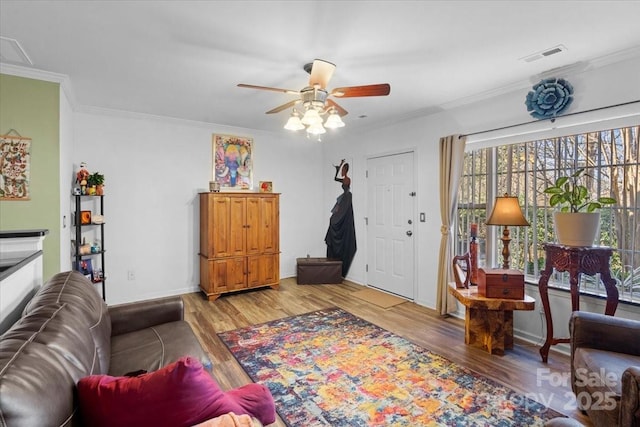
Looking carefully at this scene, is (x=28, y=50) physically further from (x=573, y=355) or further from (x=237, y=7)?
(x=573, y=355)

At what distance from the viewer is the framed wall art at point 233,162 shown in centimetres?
473

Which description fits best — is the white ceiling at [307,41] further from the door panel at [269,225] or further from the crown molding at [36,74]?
the door panel at [269,225]

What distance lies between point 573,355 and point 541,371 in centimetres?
56

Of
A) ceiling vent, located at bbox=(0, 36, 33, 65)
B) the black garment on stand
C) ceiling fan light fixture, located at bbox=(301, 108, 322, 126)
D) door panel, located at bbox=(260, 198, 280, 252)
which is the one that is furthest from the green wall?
the black garment on stand

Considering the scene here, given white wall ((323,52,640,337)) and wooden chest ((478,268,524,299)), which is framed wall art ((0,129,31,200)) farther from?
wooden chest ((478,268,524,299))

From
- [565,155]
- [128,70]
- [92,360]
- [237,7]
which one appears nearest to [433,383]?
[92,360]

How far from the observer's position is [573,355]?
2.02m

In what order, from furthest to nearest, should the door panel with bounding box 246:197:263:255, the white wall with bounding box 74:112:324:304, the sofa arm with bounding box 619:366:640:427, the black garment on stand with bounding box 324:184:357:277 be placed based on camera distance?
the black garment on stand with bounding box 324:184:357:277 → the door panel with bounding box 246:197:263:255 → the white wall with bounding box 74:112:324:304 → the sofa arm with bounding box 619:366:640:427

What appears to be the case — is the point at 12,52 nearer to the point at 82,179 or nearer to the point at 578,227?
the point at 82,179

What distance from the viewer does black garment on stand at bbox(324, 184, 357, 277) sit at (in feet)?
17.3

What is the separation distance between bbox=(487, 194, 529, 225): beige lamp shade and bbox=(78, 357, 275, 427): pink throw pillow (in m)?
2.66

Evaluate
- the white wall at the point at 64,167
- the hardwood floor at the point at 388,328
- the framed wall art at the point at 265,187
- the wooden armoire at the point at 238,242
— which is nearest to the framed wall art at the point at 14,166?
the white wall at the point at 64,167

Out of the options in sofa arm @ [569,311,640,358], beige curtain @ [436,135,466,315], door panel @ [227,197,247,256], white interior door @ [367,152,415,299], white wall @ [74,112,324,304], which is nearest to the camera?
sofa arm @ [569,311,640,358]

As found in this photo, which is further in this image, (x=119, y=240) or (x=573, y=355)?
(x=119, y=240)
